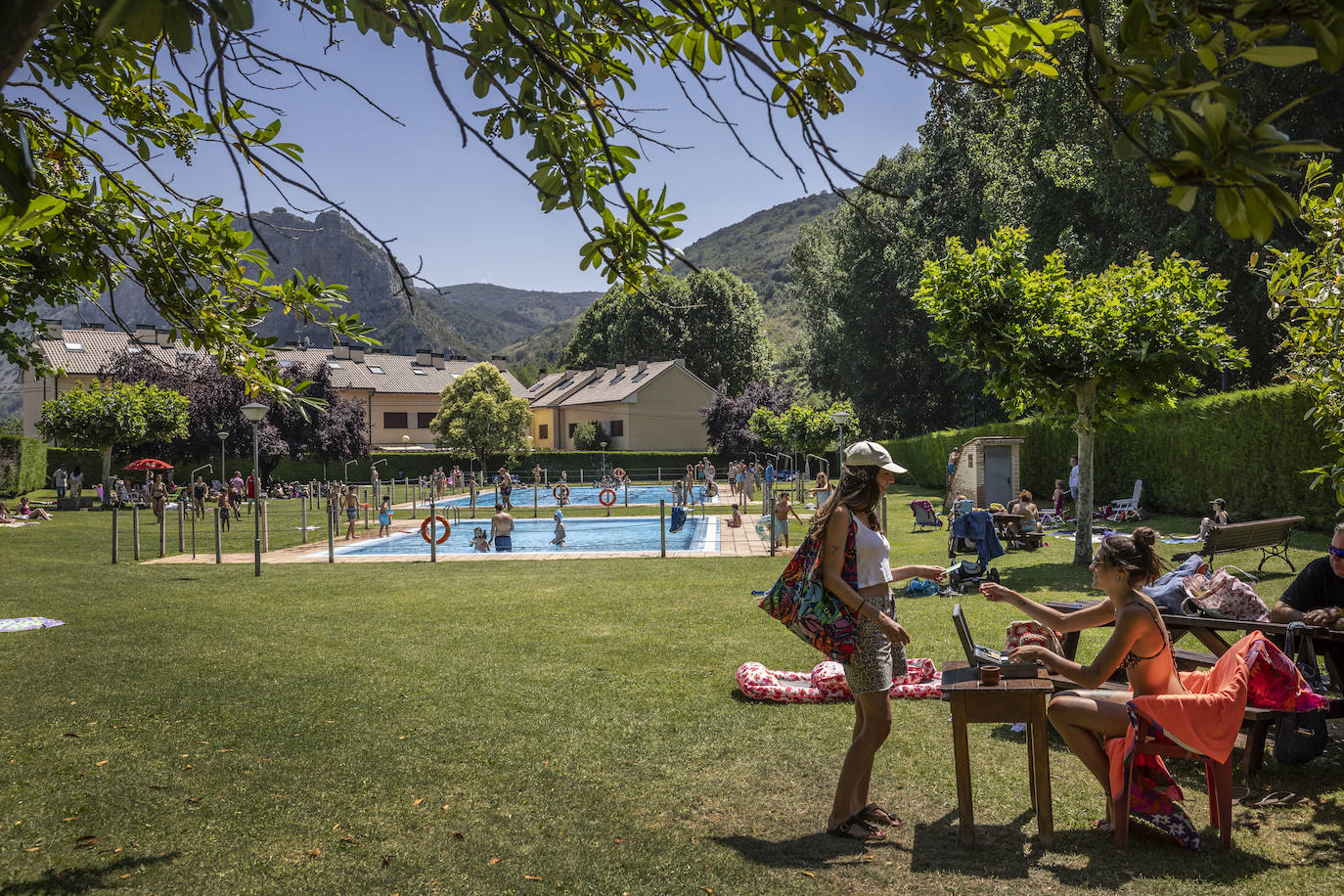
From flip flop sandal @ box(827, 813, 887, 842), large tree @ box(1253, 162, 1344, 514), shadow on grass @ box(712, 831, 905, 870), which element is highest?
large tree @ box(1253, 162, 1344, 514)

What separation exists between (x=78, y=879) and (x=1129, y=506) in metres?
21.6

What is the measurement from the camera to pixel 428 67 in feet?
9.29

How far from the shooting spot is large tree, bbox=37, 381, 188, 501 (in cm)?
→ 3441

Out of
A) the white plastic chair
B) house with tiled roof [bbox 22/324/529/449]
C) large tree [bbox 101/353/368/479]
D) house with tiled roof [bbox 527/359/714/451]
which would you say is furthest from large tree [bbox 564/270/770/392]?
the white plastic chair

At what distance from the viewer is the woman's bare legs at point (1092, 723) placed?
4.17m

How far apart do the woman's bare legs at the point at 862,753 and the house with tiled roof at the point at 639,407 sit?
54.2 meters

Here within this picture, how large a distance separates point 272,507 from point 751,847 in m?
36.5

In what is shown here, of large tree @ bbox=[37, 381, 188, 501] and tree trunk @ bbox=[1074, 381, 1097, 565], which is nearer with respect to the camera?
tree trunk @ bbox=[1074, 381, 1097, 565]

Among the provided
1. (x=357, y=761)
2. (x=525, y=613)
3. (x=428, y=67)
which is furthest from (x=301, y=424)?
(x=428, y=67)

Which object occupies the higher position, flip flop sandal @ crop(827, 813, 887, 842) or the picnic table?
the picnic table

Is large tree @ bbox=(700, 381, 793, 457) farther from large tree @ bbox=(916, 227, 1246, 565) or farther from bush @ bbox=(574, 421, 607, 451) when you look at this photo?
large tree @ bbox=(916, 227, 1246, 565)

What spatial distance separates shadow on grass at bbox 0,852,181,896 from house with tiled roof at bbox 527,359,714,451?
54.5 m

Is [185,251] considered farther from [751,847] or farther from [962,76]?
[751,847]

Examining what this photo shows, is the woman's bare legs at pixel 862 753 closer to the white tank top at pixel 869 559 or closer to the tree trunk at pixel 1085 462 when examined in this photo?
the white tank top at pixel 869 559
